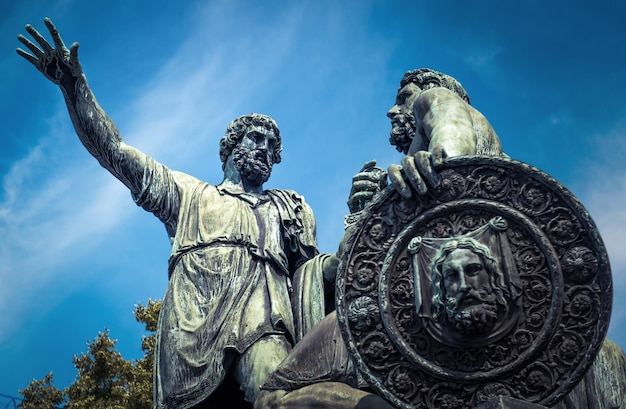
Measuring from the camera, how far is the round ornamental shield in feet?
18.5

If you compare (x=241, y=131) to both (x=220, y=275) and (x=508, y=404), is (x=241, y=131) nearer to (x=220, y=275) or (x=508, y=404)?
(x=220, y=275)

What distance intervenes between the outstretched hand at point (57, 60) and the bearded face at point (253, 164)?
162cm

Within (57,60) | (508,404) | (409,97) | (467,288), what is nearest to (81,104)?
(57,60)

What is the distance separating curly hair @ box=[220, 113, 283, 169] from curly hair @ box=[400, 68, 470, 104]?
129 centimetres

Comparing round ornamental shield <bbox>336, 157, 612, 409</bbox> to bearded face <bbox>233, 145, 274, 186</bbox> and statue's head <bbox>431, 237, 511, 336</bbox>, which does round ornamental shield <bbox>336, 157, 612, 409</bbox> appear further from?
bearded face <bbox>233, 145, 274, 186</bbox>

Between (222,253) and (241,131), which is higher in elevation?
(241,131)

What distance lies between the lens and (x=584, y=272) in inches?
223

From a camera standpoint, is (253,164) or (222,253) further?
(253,164)

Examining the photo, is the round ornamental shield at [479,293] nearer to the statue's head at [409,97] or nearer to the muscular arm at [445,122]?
the muscular arm at [445,122]

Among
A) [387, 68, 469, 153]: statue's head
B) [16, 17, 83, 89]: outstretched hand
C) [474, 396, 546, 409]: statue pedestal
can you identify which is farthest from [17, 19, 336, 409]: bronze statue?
[474, 396, 546, 409]: statue pedestal

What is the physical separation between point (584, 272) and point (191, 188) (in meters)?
4.34

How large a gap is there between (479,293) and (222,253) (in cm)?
324

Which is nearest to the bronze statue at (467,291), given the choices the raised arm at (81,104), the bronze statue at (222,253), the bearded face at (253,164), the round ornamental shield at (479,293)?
the round ornamental shield at (479,293)

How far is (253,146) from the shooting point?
30.6 ft
